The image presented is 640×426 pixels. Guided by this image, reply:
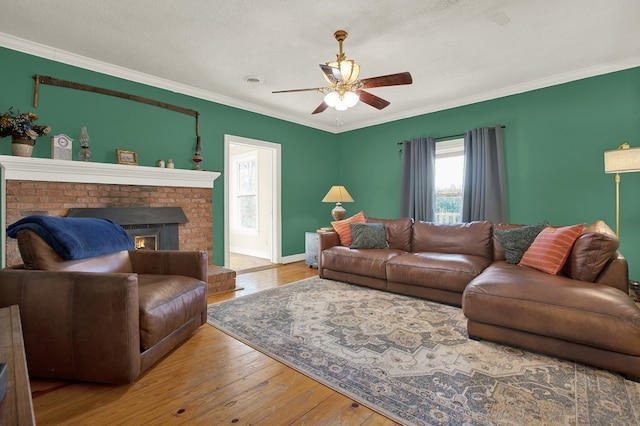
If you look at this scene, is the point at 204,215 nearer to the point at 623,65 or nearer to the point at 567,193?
the point at 567,193

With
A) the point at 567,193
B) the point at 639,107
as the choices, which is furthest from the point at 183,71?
the point at 639,107

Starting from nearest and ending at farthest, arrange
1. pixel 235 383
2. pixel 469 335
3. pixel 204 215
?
pixel 235 383 → pixel 469 335 → pixel 204 215

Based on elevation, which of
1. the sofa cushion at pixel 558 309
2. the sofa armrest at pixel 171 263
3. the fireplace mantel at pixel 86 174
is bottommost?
the sofa cushion at pixel 558 309

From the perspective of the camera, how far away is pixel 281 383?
1.81 m

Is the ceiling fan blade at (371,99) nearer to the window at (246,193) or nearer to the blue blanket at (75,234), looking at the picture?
the blue blanket at (75,234)

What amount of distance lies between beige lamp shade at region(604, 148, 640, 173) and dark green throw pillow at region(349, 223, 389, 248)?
2450 mm

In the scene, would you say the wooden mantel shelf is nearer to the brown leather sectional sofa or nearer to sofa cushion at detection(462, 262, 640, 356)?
the brown leather sectional sofa

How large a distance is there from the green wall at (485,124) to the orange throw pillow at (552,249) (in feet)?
5.54

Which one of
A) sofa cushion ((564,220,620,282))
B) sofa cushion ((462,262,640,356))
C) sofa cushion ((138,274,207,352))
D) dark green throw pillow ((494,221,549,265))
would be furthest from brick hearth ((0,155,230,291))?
sofa cushion ((564,220,620,282))

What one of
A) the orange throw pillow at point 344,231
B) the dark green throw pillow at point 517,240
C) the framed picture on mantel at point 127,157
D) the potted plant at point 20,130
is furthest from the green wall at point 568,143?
the potted plant at point 20,130

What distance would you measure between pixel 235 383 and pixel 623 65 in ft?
16.8

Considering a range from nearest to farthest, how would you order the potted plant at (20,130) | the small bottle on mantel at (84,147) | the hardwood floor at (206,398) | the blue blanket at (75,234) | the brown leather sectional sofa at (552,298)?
the hardwood floor at (206,398), the brown leather sectional sofa at (552,298), the blue blanket at (75,234), the potted plant at (20,130), the small bottle on mantel at (84,147)

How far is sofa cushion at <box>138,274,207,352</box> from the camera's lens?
186 cm

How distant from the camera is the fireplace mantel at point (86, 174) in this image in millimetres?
2934
